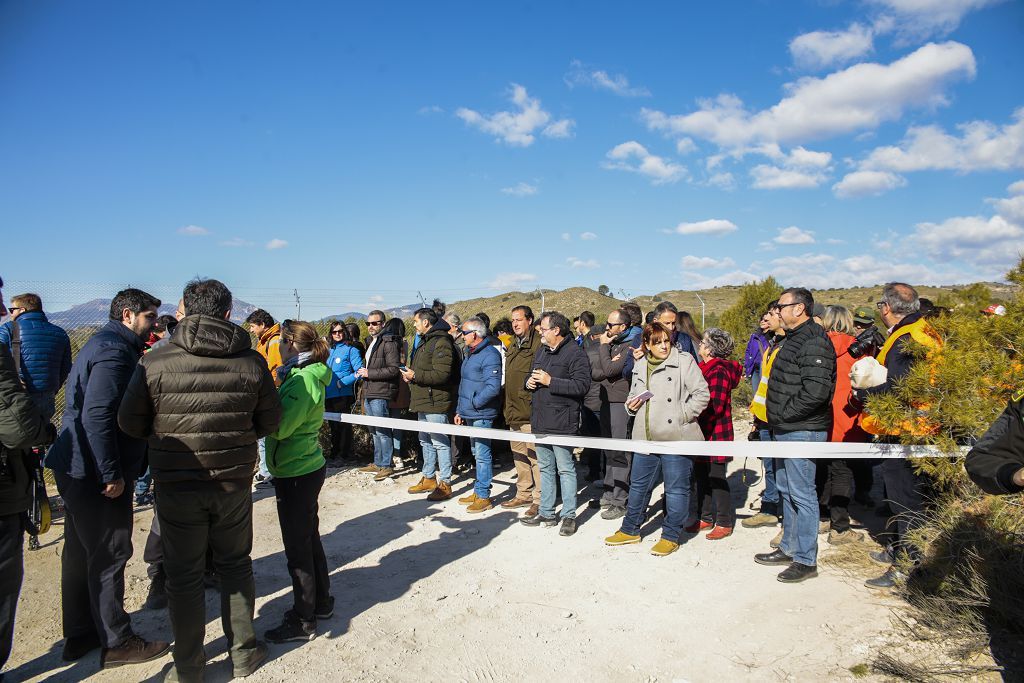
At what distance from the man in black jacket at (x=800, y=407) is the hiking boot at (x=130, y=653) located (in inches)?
169

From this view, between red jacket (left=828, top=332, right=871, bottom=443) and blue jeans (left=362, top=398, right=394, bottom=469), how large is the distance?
5149 mm

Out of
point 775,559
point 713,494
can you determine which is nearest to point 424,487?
point 713,494

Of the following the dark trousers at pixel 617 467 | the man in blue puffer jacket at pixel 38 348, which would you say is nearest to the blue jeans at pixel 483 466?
the dark trousers at pixel 617 467

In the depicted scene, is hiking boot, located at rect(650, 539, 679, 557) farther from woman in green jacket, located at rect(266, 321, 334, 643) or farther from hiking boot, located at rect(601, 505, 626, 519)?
woman in green jacket, located at rect(266, 321, 334, 643)

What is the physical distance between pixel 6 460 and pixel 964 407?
5574 mm

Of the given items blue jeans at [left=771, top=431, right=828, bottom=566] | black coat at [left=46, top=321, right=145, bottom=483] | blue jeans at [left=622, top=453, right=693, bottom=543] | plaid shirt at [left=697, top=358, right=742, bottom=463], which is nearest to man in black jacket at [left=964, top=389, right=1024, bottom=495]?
blue jeans at [left=771, top=431, right=828, bottom=566]

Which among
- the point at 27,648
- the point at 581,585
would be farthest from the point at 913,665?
the point at 27,648

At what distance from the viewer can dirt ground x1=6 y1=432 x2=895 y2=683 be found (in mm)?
3561

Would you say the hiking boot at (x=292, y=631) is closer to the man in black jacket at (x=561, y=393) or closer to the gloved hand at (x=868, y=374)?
the man in black jacket at (x=561, y=393)

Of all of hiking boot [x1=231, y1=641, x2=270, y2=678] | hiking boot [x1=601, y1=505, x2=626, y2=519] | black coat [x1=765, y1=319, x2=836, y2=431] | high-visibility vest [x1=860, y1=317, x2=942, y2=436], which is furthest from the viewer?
hiking boot [x1=601, y1=505, x2=626, y2=519]

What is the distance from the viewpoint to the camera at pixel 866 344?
17.1 feet

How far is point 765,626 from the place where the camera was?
392 cm

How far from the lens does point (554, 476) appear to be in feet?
19.6

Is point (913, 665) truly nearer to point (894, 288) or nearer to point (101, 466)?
point (894, 288)
